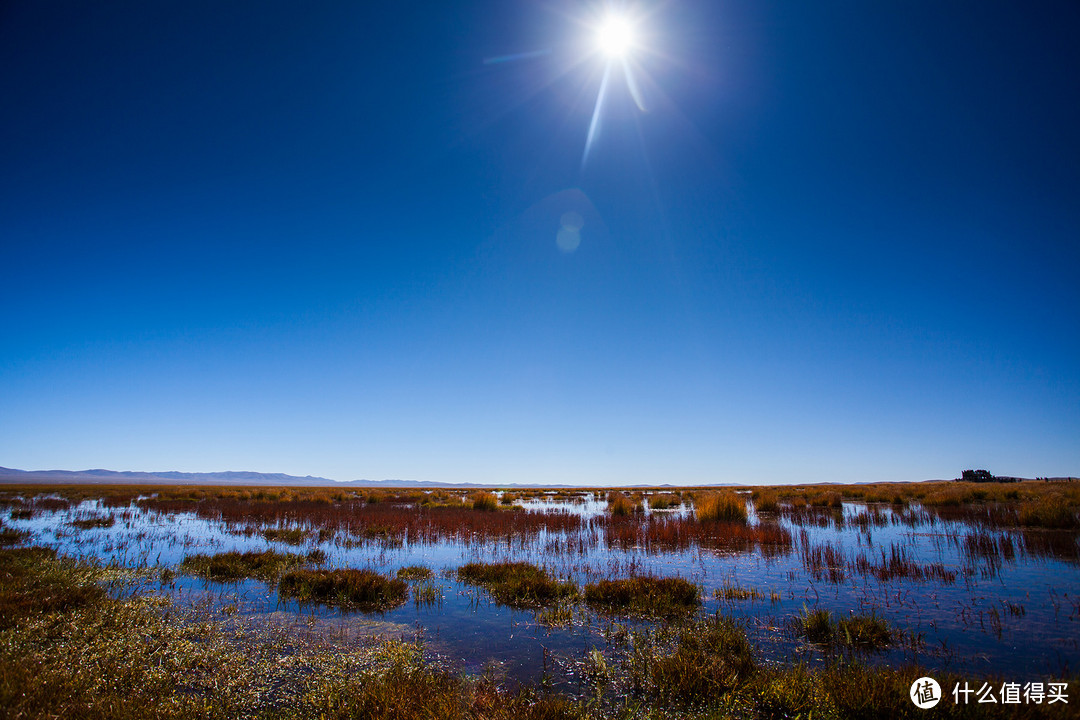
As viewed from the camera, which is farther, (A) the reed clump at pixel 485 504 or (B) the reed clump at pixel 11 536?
(A) the reed clump at pixel 485 504

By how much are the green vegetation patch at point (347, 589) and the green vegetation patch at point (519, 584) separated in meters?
1.95

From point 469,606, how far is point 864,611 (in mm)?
7627

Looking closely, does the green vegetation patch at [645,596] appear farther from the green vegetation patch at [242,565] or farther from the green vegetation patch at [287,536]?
the green vegetation patch at [287,536]

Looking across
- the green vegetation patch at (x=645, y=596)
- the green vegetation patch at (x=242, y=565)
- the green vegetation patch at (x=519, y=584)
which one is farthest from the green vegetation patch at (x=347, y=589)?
the green vegetation patch at (x=645, y=596)

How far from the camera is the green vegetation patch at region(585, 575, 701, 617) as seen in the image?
9.23 m

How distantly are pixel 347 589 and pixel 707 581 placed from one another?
27.6ft

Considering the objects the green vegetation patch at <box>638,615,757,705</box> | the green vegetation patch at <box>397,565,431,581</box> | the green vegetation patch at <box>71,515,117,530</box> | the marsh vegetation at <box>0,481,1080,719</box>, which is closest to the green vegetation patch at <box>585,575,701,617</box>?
the marsh vegetation at <box>0,481,1080,719</box>

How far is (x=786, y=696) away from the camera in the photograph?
5.48m

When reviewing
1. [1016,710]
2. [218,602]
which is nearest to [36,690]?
[218,602]

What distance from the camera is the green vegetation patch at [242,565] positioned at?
40.0ft

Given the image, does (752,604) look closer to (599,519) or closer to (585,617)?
(585,617)

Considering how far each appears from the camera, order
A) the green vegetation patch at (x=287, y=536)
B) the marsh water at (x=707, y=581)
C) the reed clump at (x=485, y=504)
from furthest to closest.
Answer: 1. the reed clump at (x=485, y=504)
2. the green vegetation patch at (x=287, y=536)
3. the marsh water at (x=707, y=581)

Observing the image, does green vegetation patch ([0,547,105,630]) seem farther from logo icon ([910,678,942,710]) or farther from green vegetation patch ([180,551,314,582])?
logo icon ([910,678,942,710])

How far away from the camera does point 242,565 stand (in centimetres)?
1284
